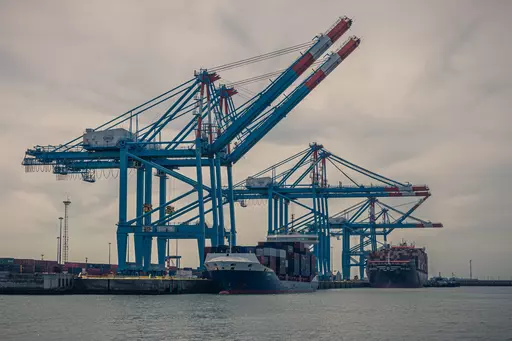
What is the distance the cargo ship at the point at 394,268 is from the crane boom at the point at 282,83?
6363 centimetres

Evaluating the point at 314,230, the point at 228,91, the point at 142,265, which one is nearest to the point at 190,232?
the point at 142,265

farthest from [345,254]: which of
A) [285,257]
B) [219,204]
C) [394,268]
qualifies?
[219,204]

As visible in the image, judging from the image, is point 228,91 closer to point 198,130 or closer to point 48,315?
point 198,130

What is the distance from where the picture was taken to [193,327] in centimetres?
3422

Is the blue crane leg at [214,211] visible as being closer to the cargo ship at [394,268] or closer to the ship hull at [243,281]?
the ship hull at [243,281]

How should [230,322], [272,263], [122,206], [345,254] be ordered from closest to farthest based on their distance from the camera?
[230,322] → [122,206] → [272,263] → [345,254]

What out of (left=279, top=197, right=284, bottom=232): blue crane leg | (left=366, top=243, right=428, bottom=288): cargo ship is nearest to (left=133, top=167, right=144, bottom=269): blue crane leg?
(left=279, top=197, right=284, bottom=232): blue crane leg

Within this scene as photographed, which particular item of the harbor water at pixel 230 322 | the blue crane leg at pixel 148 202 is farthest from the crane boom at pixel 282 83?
the harbor water at pixel 230 322

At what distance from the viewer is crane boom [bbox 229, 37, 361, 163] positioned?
66.3 m

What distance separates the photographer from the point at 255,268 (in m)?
64.3

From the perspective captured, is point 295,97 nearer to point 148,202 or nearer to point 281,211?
point 148,202

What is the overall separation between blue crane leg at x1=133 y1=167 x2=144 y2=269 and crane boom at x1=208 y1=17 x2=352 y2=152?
8.14 m

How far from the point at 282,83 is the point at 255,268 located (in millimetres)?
17017

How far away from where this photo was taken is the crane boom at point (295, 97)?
218 feet
